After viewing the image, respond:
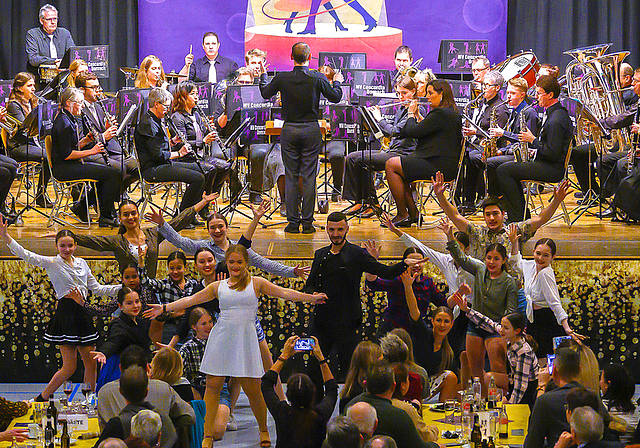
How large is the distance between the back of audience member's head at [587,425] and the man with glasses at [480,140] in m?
4.95

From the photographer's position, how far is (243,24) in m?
13.7

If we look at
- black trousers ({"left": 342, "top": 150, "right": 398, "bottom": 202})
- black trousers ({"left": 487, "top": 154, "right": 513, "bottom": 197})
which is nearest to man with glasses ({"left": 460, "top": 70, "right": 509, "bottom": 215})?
black trousers ({"left": 487, "top": 154, "right": 513, "bottom": 197})

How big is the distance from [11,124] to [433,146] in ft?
13.6

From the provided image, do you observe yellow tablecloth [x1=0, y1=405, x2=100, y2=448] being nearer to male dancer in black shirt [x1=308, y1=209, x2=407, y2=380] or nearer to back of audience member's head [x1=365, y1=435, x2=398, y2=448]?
male dancer in black shirt [x1=308, y1=209, x2=407, y2=380]

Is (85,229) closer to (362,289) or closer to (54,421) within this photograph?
(362,289)

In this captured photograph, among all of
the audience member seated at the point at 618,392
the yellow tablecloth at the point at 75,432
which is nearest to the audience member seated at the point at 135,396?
the yellow tablecloth at the point at 75,432

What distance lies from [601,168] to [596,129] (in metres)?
0.40

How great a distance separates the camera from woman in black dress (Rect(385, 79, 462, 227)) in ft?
23.0

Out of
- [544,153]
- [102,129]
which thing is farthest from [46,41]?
[544,153]

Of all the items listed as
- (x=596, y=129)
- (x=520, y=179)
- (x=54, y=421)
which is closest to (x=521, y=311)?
(x=520, y=179)

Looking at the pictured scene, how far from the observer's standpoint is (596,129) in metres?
8.53

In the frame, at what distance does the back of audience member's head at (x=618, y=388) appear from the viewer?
413cm

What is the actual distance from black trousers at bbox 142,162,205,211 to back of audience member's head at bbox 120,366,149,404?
371 cm

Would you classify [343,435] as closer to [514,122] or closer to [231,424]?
[231,424]
